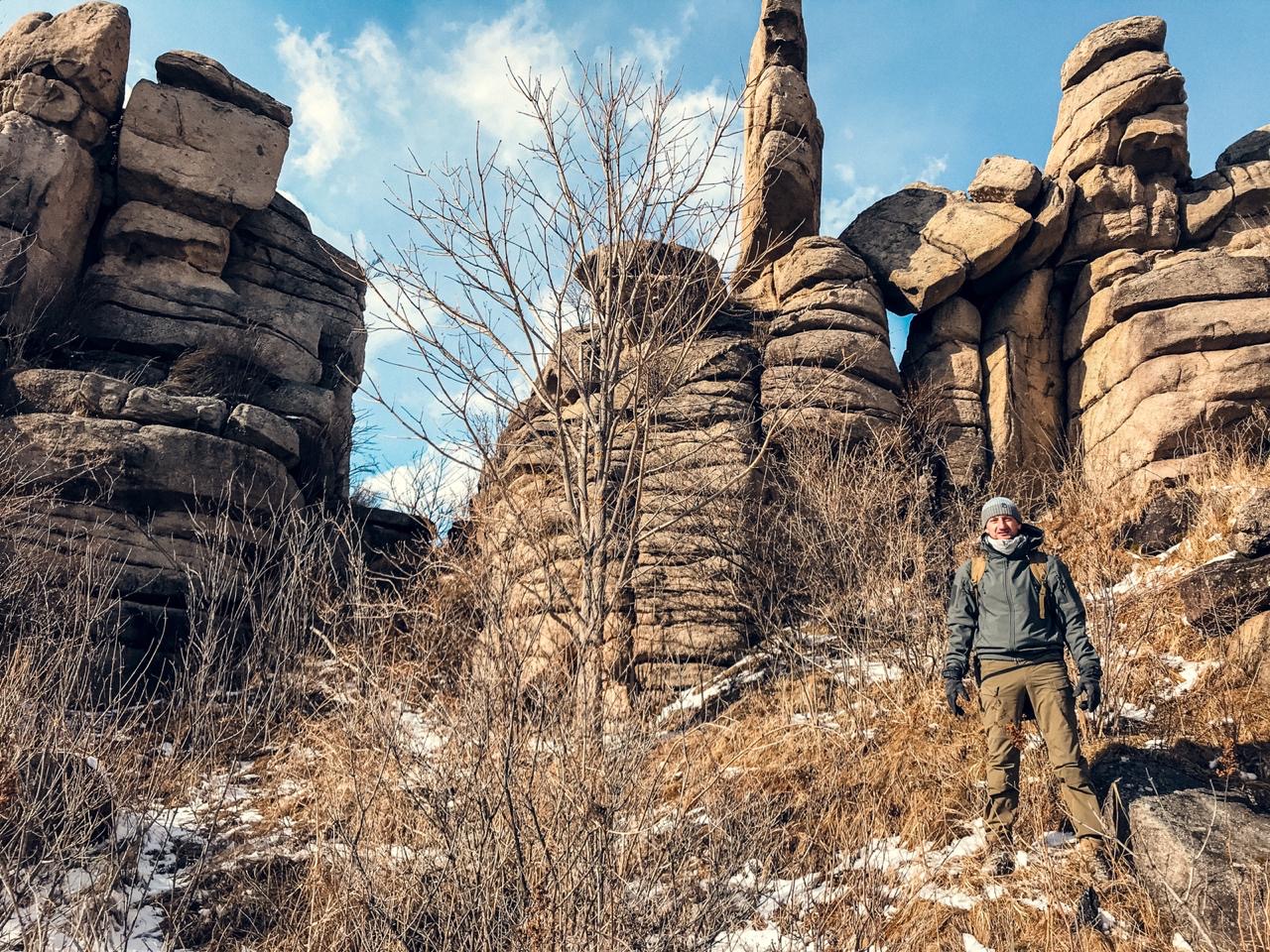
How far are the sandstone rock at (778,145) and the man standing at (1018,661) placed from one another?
983cm

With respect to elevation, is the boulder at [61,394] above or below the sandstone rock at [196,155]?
below

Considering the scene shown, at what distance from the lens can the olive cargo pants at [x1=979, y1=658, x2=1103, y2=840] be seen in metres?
6.02

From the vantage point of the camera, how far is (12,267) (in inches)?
527

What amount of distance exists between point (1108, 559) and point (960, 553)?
1.72 metres

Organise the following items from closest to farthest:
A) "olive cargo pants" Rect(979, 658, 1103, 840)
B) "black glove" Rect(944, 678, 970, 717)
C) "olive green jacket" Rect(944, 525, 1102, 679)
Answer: "olive cargo pants" Rect(979, 658, 1103, 840), "olive green jacket" Rect(944, 525, 1102, 679), "black glove" Rect(944, 678, 970, 717)

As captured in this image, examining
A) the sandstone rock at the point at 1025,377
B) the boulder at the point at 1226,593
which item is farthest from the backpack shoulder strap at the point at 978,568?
the sandstone rock at the point at 1025,377

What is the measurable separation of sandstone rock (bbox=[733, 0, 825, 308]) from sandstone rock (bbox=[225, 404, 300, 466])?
779cm

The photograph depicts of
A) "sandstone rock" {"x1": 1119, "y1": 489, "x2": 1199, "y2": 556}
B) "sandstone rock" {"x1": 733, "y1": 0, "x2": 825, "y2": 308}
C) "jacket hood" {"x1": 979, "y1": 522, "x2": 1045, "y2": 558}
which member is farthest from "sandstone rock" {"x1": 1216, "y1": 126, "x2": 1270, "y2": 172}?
"jacket hood" {"x1": 979, "y1": 522, "x2": 1045, "y2": 558}

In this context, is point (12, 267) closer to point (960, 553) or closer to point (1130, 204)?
point (960, 553)

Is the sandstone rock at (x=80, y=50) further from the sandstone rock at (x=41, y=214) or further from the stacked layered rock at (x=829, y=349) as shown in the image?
the stacked layered rock at (x=829, y=349)

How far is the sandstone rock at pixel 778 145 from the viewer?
16141 mm

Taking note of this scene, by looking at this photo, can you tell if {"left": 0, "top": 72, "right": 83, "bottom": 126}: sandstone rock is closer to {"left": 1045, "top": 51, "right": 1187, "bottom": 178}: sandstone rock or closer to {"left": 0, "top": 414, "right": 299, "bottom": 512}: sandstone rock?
{"left": 0, "top": 414, "right": 299, "bottom": 512}: sandstone rock

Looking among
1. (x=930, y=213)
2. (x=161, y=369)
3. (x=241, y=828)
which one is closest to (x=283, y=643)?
(x=241, y=828)

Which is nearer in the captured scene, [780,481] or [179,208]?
[780,481]
